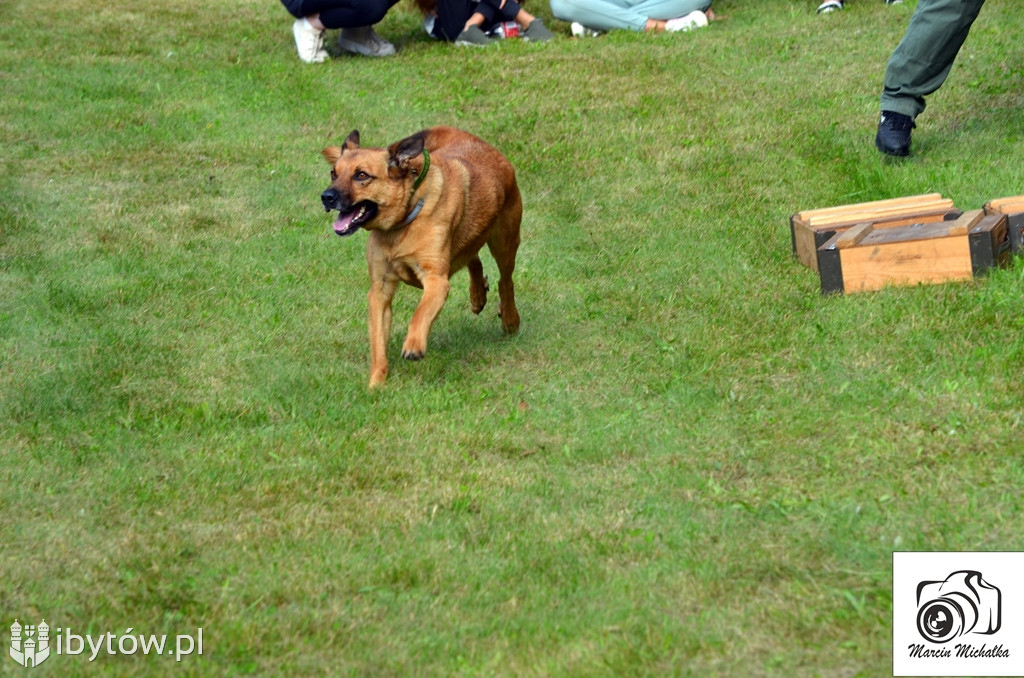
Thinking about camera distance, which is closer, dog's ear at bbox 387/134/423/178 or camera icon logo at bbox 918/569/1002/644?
camera icon logo at bbox 918/569/1002/644

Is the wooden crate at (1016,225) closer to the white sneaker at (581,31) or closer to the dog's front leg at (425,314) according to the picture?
the dog's front leg at (425,314)

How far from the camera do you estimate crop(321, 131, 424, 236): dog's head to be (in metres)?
5.93

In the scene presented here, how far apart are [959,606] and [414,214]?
3.32 metres

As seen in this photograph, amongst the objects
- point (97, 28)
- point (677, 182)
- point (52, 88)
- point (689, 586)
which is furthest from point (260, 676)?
point (97, 28)

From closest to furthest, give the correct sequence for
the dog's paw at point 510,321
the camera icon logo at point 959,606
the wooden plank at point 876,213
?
1. the camera icon logo at point 959,606
2. the dog's paw at point 510,321
3. the wooden plank at point 876,213

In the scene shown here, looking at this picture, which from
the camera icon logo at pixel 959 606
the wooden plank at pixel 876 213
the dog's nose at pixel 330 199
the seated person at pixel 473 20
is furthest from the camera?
the seated person at pixel 473 20

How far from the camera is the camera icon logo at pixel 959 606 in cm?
→ 386

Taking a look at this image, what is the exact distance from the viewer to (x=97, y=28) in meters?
14.5

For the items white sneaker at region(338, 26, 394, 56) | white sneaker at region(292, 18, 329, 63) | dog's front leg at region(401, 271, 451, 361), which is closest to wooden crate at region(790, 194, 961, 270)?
Answer: dog's front leg at region(401, 271, 451, 361)

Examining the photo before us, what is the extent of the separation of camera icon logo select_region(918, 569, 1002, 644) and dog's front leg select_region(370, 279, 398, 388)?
3.06 meters

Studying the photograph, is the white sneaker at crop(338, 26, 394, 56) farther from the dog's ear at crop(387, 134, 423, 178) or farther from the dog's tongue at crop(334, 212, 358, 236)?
the dog's tongue at crop(334, 212, 358, 236)

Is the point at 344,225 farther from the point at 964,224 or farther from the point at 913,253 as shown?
the point at 964,224

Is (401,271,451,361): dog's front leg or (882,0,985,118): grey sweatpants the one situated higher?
(882,0,985,118): grey sweatpants

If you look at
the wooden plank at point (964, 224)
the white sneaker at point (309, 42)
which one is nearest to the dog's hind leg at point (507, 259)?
the wooden plank at point (964, 224)
